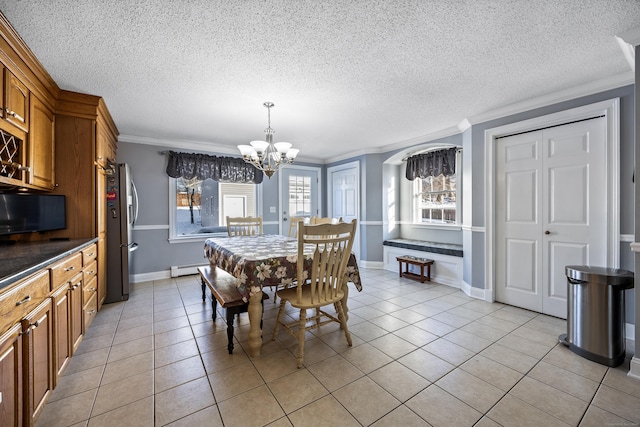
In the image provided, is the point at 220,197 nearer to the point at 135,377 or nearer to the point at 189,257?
the point at 189,257

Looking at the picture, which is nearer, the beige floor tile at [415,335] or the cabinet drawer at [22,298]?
the cabinet drawer at [22,298]

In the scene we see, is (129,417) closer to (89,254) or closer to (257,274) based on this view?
(257,274)

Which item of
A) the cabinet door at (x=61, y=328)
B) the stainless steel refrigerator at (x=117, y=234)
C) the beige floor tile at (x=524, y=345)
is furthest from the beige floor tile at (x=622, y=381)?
the stainless steel refrigerator at (x=117, y=234)

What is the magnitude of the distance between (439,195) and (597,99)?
94.8 inches

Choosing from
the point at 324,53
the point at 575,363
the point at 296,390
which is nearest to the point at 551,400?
the point at 575,363

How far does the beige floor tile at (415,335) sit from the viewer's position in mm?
2314

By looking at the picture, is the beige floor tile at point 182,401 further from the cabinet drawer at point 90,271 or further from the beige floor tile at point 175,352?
the cabinet drawer at point 90,271

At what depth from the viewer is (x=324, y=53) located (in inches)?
79.2

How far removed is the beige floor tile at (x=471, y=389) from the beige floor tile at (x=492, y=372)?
5 cm

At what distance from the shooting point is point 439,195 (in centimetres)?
→ 475

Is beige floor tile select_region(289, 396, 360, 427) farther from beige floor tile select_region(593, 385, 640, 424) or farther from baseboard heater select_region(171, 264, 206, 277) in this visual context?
baseboard heater select_region(171, 264, 206, 277)

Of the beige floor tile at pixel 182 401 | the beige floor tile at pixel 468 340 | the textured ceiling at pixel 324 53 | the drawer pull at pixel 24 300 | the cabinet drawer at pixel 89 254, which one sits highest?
the textured ceiling at pixel 324 53

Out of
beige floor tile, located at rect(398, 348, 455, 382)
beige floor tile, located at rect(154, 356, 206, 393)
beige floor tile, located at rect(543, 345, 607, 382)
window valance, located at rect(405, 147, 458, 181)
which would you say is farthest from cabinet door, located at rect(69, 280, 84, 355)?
window valance, located at rect(405, 147, 458, 181)

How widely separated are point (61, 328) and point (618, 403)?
3489 mm
